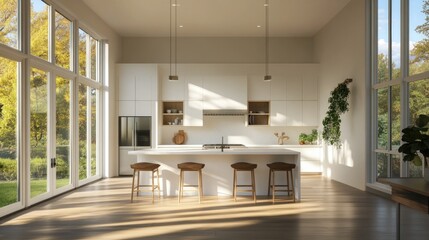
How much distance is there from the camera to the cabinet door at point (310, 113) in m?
11.4

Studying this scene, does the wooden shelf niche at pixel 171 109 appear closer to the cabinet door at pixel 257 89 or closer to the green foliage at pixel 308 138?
the cabinet door at pixel 257 89

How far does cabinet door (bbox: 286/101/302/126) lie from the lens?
1135cm

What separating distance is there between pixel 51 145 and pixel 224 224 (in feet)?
12.2

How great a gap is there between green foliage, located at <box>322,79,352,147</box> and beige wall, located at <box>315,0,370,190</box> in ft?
0.51

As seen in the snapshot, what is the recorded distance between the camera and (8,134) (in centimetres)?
584

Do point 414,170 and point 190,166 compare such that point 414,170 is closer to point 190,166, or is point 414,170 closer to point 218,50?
point 190,166

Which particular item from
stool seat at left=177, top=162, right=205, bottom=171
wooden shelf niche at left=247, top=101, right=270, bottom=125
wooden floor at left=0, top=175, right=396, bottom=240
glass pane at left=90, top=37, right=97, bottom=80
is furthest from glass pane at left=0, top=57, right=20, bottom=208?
wooden shelf niche at left=247, top=101, right=270, bottom=125

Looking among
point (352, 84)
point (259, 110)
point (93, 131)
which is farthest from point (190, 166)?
point (259, 110)

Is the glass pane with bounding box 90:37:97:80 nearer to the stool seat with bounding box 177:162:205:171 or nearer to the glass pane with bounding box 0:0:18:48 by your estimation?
the glass pane with bounding box 0:0:18:48

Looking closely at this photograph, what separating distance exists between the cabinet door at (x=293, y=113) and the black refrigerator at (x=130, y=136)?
12.3 ft

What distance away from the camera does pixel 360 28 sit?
27.3 ft

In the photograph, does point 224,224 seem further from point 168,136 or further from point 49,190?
point 168,136

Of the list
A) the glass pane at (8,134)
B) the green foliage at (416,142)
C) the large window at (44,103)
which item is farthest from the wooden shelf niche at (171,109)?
the green foliage at (416,142)

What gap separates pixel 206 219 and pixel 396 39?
4492 millimetres
